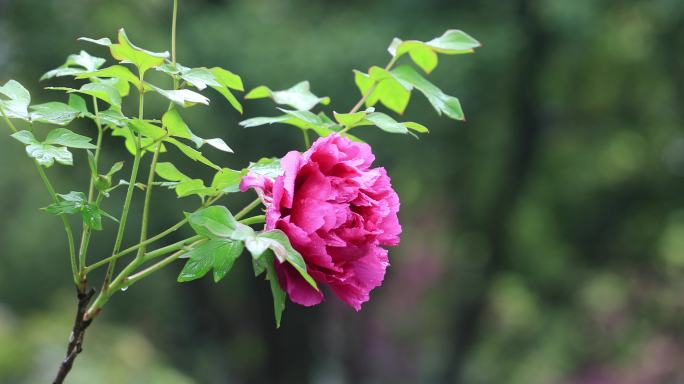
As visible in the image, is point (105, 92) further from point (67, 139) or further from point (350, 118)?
point (350, 118)

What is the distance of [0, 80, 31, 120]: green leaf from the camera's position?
678 mm

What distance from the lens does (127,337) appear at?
571cm

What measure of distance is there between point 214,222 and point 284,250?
62 mm

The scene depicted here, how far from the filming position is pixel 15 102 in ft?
Result: 2.27

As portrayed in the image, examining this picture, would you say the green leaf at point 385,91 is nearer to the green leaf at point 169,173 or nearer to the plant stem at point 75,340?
the green leaf at point 169,173

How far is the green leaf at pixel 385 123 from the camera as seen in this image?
0.71 m

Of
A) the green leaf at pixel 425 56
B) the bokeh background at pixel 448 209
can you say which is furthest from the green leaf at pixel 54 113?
the bokeh background at pixel 448 209

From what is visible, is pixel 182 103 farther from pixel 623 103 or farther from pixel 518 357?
pixel 518 357

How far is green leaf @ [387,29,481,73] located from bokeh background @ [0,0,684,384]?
3.68 metres

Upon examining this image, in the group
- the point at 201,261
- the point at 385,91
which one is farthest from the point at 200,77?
the point at 385,91

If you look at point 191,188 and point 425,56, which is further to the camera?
point 425,56

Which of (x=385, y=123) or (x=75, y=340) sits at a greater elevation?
(x=385, y=123)

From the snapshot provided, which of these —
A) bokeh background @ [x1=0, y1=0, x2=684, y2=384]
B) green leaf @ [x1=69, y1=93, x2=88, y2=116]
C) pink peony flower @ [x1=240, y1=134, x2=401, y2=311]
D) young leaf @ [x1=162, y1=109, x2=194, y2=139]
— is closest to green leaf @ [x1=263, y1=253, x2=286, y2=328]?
pink peony flower @ [x1=240, y1=134, x2=401, y2=311]

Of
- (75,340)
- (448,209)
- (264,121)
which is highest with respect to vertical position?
(264,121)
